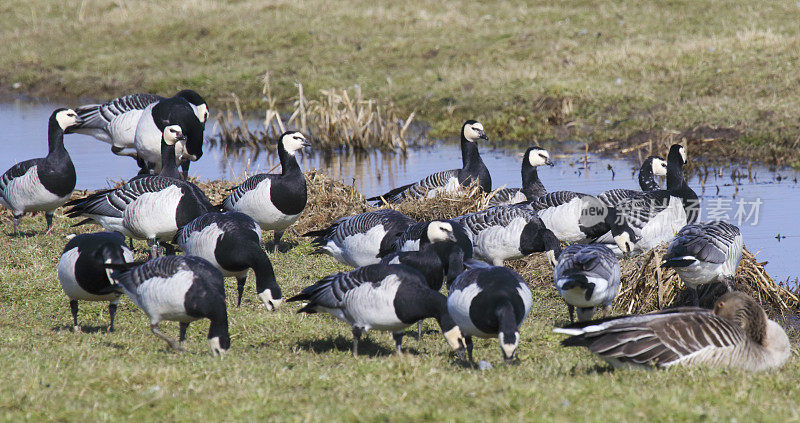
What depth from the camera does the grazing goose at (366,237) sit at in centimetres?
1188

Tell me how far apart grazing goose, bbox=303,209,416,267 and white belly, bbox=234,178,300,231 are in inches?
56.3

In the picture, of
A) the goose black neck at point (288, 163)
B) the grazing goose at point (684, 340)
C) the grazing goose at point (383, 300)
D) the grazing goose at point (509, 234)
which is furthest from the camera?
the goose black neck at point (288, 163)

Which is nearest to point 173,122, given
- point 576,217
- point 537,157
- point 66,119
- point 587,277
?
point 66,119

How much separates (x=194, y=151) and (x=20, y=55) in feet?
87.1

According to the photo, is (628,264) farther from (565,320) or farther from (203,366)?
(203,366)

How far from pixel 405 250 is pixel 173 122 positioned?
6.21 metres

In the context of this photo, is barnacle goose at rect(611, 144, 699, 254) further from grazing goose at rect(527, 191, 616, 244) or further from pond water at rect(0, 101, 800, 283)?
pond water at rect(0, 101, 800, 283)

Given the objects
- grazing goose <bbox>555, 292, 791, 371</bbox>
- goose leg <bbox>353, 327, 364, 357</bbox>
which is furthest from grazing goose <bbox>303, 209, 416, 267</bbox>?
grazing goose <bbox>555, 292, 791, 371</bbox>

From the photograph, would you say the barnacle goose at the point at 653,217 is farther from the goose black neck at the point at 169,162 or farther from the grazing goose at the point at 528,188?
the goose black neck at the point at 169,162

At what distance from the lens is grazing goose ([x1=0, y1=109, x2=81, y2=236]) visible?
1423 centimetres

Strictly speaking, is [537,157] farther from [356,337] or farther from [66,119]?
[66,119]

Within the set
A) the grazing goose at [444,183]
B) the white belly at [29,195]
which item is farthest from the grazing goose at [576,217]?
the white belly at [29,195]

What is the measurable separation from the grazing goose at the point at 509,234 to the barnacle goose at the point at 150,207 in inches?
155

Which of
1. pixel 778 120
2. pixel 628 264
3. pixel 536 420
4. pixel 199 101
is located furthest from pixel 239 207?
pixel 778 120
